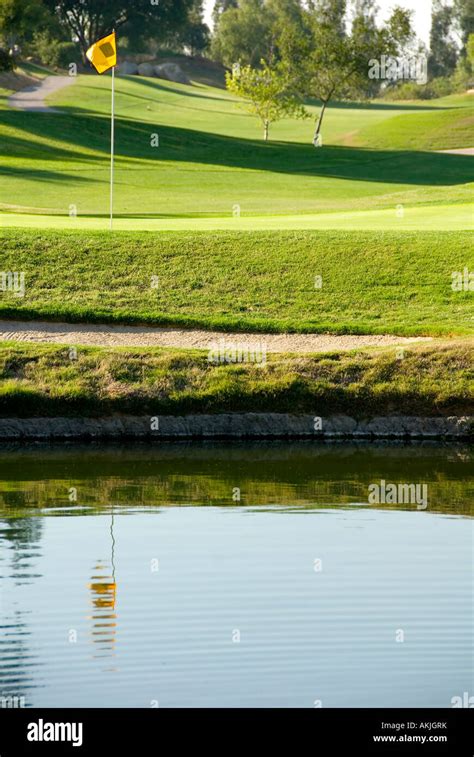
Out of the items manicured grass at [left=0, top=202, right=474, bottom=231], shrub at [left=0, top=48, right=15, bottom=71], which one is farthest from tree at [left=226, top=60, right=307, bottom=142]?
manicured grass at [left=0, top=202, right=474, bottom=231]

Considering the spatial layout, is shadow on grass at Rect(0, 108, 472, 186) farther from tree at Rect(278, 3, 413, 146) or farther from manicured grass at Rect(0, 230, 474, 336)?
manicured grass at Rect(0, 230, 474, 336)

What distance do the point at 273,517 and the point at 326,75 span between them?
6008cm

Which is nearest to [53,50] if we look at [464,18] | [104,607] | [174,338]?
[464,18]

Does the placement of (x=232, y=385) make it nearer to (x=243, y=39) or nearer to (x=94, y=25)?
(x=94, y=25)

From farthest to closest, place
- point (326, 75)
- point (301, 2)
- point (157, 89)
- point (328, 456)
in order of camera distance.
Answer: point (301, 2)
point (157, 89)
point (326, 75)
point (328, 456)

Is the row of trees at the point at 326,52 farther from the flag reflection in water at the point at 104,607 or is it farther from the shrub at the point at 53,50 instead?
the flag reflection in water at the point at 104,607

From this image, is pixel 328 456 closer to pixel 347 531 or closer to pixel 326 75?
pixel 347 531

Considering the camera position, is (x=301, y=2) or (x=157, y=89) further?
(x=301, y=2)

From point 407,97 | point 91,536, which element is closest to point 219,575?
point 91,536

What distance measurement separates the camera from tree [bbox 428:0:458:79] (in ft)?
482

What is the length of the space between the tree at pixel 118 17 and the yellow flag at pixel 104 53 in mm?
78364

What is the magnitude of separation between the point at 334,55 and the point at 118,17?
45.3 m

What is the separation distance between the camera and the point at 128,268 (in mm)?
27844

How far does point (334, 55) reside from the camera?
69.9m
